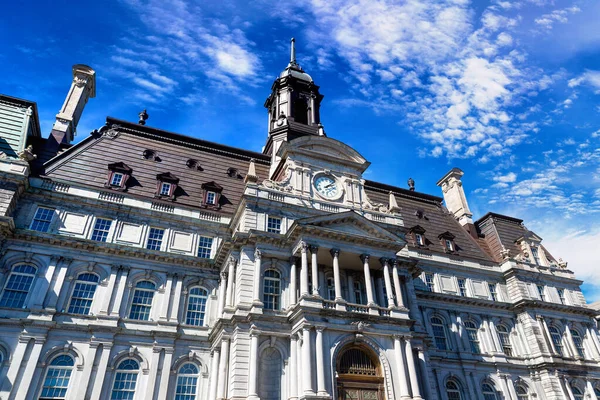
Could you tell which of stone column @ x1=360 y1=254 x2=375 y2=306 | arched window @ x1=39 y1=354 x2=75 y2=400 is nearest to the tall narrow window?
stone column @ x1=360 y1=254 x2=375 y2=306

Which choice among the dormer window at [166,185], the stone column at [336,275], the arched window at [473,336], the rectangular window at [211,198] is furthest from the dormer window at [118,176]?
the arched window at [473,336]

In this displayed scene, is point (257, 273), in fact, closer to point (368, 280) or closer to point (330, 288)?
point (330, 288)

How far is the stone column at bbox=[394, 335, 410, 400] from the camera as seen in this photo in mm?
23312

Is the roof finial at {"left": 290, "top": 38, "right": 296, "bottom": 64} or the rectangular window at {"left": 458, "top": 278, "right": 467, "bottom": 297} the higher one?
the roof finial at {"left": 290, "top": 38, "right": 296, "bottom": 64}

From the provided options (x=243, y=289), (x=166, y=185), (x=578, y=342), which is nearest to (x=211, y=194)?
(x=166, y=185)

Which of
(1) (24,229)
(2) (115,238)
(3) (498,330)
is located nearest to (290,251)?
A: (2) (115,238)

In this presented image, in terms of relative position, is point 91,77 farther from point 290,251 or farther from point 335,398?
point 335,398

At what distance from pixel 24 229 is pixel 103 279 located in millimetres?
5783

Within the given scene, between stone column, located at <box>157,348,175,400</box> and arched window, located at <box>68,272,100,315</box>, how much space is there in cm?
558

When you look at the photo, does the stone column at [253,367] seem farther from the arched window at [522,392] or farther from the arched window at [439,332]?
the arched window at [522,392]

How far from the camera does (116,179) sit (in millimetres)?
31734

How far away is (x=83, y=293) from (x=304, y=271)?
1398 centimetres

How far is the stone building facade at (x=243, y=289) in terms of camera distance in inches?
942

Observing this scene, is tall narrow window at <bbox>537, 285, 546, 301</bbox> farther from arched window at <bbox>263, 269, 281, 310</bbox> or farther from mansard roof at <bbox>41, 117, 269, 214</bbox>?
mansard roof at <bbox>41, 117, 269, 214</bbox>
